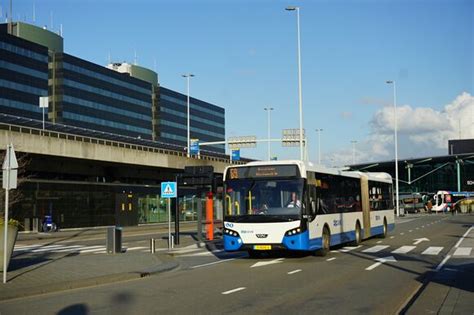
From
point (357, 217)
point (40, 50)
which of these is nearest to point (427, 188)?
point (40, 50)

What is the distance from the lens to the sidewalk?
14.0 m

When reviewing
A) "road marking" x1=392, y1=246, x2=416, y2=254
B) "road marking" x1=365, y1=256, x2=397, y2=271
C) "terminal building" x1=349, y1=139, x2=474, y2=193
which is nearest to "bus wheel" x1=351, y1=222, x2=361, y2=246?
"road marking" x1=392, y1=246, x2=416, y2=254

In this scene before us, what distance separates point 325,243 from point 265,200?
126 inches

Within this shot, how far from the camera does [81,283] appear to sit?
48.5 feet

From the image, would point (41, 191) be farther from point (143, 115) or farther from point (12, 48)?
point (143, 115)

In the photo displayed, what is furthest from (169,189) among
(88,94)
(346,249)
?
(88,94)

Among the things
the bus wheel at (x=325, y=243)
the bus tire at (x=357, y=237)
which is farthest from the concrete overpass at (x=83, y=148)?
the bus wheel at (x=325, y=243)

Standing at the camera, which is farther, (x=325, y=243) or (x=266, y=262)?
(x=325, y=243)

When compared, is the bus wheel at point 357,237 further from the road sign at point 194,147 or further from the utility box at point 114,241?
the road sign at point 194,147

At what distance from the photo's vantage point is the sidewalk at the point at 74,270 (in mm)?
13953

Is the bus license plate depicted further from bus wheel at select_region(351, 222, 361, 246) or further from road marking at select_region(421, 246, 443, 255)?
bus wheel at select_region(351, 222, 361, 246)

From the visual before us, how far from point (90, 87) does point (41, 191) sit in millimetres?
82523

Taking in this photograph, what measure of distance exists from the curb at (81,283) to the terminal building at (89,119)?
85.2ft

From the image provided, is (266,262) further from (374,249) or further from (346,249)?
(374,249)
